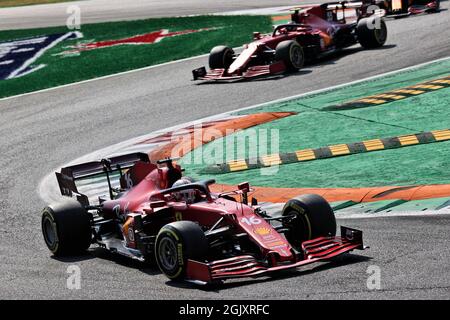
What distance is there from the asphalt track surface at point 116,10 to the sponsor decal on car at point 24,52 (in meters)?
4.18

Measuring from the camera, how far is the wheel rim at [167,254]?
38.7ft

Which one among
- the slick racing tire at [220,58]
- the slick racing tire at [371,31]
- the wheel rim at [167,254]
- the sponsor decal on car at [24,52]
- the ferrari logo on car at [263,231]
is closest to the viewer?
the wheel rim at [167,254]

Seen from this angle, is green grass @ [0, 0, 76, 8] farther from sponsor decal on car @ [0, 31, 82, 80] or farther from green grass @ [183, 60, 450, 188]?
green grass @ [183, 60, 450, 188]

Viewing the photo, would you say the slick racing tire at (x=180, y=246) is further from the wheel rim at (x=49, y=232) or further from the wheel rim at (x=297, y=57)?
the wheel rim at (x=297, y=57)

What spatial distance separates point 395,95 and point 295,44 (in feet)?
16.4

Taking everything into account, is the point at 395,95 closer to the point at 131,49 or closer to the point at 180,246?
→ the point at 180,246

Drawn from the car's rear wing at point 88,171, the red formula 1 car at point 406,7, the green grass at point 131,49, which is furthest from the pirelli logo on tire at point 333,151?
the red formula 1 car at point 406,7

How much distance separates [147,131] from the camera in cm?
2131

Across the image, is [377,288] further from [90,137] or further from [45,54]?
[45,54]

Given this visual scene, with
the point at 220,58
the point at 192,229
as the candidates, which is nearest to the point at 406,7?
the point at 220,58

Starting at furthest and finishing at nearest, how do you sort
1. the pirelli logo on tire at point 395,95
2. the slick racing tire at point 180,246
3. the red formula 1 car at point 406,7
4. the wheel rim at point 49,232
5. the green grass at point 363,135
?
the red formula 1 car at point 406,7, the pirelli logo on tire at point 395,95, the green grass at point 363,135, the wheel rim at point 49,232, the slick racing tire at point 180,246

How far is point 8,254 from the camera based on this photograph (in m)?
13.9

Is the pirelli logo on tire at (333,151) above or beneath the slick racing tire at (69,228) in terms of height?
beneath

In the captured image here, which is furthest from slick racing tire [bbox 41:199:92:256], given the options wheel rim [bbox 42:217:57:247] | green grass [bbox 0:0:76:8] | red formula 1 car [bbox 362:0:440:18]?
green grass [bbox 0:0:76:8]
